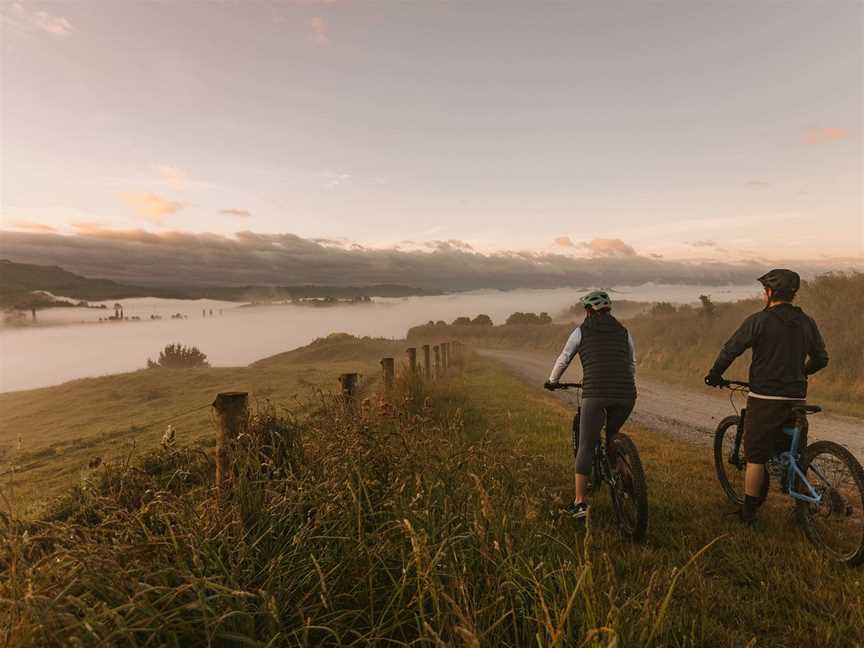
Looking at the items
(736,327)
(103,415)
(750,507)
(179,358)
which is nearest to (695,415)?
(750,507)

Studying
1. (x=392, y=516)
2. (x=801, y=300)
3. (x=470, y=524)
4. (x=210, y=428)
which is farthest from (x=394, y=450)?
(x=801, y=300)

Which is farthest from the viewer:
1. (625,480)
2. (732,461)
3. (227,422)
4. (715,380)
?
(732,461)

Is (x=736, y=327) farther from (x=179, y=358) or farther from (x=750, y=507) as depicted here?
(x=179, y=358)

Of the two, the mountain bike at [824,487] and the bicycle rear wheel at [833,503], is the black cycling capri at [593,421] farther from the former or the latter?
the bicycle rear wheel at [833,503]

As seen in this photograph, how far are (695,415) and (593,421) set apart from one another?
9656 millimetres

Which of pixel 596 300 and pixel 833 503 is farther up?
pixel 596 300

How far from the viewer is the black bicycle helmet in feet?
15.1

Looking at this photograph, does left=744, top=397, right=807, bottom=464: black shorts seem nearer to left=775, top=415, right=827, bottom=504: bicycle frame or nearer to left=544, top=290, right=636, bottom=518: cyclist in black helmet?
left=775, top=415, right=827, bottom=504: bicycle frame

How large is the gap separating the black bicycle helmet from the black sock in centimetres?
229

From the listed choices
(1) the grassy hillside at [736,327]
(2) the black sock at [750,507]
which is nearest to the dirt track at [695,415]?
(1) the grassy hillside at [736,327]

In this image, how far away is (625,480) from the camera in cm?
479

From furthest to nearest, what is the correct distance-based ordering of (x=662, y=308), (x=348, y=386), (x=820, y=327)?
1. (x=662, y=308)
2. (x=820, y=327)
3. (x=348, y=386)

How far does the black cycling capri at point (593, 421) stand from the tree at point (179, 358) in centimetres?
4629

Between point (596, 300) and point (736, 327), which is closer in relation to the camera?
point (596, 300)
